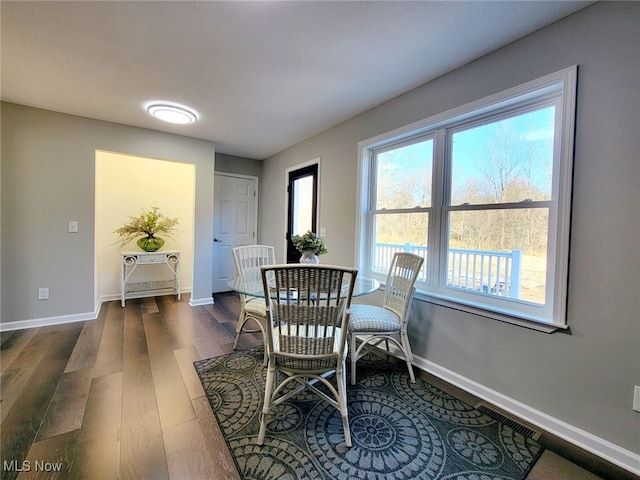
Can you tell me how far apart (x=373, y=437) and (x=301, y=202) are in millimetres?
3121

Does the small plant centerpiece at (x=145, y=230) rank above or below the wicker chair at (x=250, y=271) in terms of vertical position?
above

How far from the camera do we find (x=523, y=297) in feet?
5.99

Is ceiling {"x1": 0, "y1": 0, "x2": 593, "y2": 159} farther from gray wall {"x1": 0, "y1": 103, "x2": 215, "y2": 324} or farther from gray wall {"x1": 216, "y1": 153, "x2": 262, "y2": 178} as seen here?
gray wall {"x1": 216, "y1": 153, "x2": 262, "y2": 178}

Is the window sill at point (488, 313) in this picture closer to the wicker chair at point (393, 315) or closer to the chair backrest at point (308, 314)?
the wicker chair at point (393, 315)

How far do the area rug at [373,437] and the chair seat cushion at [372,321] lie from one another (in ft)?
1.36

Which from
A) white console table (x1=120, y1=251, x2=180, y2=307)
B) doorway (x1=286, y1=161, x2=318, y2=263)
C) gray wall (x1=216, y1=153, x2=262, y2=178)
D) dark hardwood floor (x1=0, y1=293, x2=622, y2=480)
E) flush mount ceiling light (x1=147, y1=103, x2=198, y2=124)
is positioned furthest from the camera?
gray wall (x1=216, y1=153, x2=262, y2=178)

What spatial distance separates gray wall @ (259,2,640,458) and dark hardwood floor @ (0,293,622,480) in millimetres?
353

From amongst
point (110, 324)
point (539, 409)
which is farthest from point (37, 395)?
point (539, 409)

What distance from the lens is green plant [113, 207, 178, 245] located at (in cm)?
412

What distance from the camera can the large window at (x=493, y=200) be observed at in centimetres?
163

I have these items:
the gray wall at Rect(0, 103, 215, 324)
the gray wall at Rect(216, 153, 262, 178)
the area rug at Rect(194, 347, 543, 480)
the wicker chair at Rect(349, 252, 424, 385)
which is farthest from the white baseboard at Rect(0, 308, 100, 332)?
the wicker chair at Rect(349, 252, 424, 385)

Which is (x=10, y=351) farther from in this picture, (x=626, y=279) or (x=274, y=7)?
(x=626, y=279)

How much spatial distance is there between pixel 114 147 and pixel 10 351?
91.0 inches

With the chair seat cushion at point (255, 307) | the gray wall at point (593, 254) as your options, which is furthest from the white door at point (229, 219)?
the gray wall at point (593, 254)
